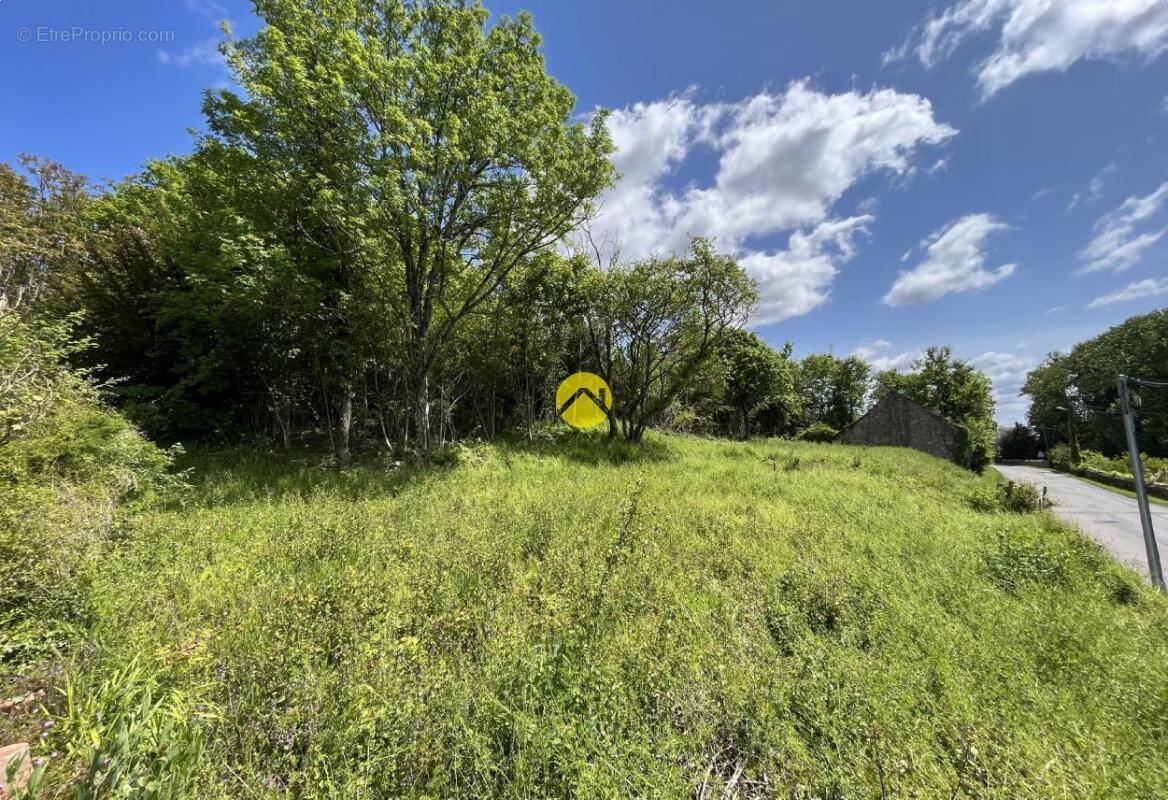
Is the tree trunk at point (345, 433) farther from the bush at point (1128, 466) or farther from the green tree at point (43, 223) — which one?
the bush at point (1128, 466)

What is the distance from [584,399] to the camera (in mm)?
14258

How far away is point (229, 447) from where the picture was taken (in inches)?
366

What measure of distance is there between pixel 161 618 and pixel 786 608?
5.06 m

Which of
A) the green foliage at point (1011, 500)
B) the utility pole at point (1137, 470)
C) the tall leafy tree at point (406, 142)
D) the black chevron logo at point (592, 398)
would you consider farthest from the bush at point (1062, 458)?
the tall leafy tree at point (406, 142)

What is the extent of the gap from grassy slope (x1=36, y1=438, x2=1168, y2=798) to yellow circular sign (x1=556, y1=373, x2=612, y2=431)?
8.81 meters

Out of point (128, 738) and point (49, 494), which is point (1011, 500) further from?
point (49, 494)

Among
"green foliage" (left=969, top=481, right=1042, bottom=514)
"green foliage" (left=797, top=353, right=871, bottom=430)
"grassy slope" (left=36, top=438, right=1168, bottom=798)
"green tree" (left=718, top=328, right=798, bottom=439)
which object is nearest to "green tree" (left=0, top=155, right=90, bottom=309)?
"grassy slope" (left=36, top=438, right=1168, bottom=798)

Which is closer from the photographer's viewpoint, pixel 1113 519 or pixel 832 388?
pixel 1113 519

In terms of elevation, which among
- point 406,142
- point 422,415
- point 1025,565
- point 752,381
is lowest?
point 1025,565

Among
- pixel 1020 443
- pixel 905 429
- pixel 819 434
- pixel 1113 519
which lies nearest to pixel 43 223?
pixel 1113 519

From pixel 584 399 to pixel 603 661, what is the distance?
1166 cm

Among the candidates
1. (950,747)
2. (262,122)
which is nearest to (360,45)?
(262,122)

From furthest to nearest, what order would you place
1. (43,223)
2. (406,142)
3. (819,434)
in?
(819,434)
(43,223)
(406,142)

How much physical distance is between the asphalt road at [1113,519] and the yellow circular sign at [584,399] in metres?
11.5
